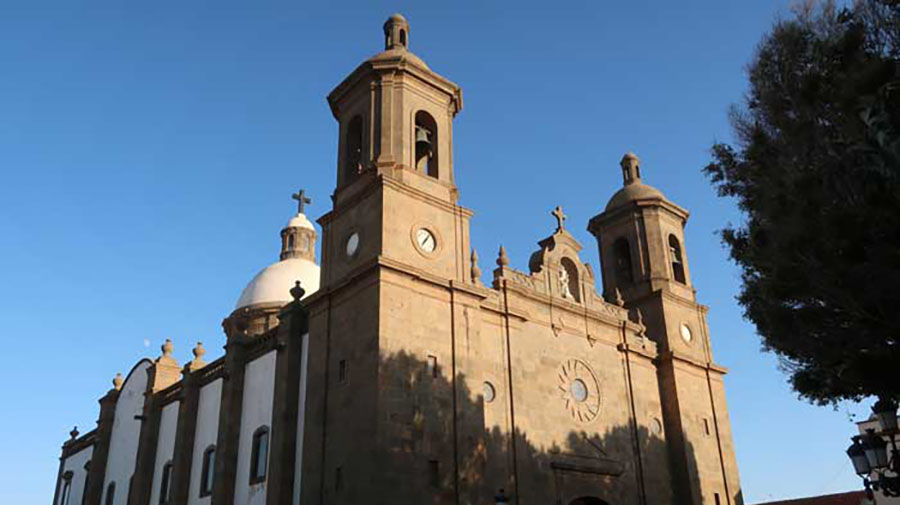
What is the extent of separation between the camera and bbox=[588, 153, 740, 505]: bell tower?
2777 cm

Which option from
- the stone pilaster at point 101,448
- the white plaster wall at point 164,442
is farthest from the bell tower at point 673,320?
the stone pilaster at point 101,448

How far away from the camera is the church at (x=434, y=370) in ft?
65.6

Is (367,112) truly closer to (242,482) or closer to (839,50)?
(242,482)

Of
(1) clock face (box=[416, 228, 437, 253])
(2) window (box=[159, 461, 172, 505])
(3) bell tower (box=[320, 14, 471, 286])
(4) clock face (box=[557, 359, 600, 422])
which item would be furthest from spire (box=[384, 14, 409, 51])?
(2) window (box=[159, 461, 172, 505])

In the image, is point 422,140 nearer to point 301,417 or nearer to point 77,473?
point 301,417

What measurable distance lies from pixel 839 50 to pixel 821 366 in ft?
17.7

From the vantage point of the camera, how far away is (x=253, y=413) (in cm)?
2477

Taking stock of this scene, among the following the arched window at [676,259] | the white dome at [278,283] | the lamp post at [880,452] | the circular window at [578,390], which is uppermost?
the white dome at [278,283]

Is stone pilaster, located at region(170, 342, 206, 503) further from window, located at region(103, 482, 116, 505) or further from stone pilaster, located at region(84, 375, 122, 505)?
stone pilaster, located at region(84, 375, 122, 505)

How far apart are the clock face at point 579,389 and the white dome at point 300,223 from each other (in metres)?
23.5

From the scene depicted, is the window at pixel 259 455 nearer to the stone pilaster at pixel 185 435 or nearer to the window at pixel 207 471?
the window at pixel 207 471

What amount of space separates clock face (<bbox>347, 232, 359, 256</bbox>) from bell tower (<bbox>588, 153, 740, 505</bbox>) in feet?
37.4

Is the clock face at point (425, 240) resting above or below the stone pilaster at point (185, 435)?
above

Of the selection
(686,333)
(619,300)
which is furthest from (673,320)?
(619,300)
